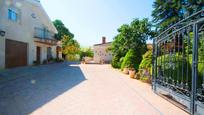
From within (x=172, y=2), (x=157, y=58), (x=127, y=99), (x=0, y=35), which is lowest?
(x=127, y=99)

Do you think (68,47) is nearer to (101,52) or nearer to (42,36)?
(101,52)

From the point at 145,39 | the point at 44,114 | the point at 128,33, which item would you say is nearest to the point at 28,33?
the point at 128,33

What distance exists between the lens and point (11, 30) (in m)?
22.1

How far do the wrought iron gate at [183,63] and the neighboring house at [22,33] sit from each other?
554 inches

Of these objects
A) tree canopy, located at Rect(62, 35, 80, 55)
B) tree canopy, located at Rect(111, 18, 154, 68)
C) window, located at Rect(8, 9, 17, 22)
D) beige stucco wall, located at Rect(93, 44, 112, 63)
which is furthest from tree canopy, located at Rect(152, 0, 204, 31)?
tree canopy, located at Rect(62, 35, 80, 55)

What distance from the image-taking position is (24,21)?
25.7 metres

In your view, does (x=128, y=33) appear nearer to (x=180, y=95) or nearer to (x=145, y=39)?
(x=145, y=39)

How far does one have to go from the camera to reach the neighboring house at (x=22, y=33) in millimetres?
21000

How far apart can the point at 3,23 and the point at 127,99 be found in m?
15.1

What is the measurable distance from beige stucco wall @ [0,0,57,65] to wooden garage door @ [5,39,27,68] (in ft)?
1.60

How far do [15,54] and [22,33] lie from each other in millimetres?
2687

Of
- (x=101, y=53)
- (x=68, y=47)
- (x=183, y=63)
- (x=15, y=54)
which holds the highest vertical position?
(x=68, y=47)

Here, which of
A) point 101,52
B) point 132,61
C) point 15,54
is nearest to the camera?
point 132,61

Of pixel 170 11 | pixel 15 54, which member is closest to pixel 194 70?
pixel 15 54
